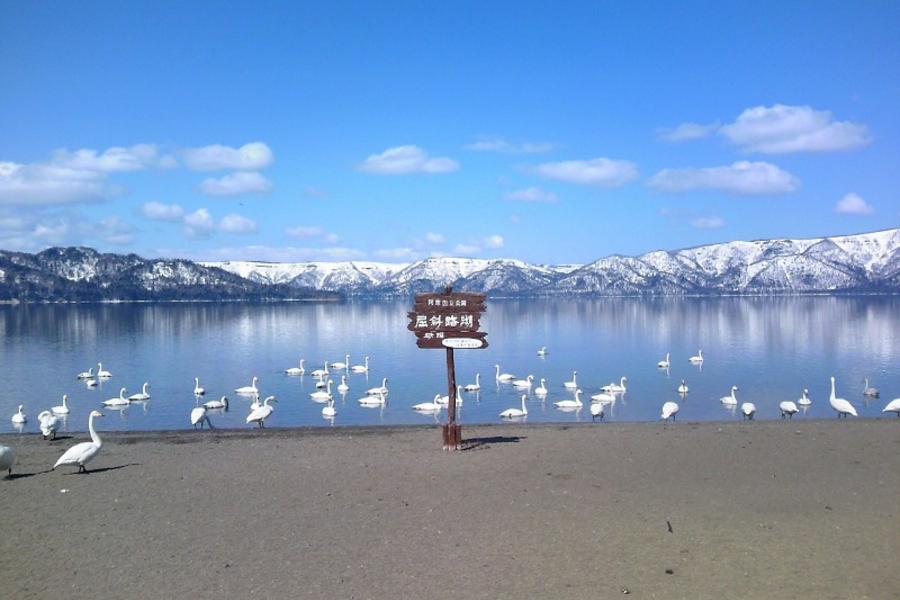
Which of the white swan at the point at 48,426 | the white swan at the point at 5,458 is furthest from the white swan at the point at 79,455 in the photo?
the white swan at the point at 48,426

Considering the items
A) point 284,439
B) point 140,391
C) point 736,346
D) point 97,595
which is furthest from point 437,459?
point 736,346

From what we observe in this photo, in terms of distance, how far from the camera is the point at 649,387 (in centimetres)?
3953

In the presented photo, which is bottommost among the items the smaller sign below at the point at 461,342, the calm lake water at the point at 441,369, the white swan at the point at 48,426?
the calm lake water at the point at 441,369

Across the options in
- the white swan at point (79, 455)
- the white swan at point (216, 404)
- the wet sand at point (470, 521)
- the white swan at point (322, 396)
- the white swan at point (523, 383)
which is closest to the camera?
the wet sand at point (470, 521)

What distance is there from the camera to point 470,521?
33.8 feet

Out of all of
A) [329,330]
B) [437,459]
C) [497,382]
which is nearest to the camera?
[437,459]

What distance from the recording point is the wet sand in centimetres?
805

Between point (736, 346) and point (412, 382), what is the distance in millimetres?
34623

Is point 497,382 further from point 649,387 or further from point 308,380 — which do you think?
point 308,380

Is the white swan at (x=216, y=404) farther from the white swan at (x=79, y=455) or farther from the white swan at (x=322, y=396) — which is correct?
the white swan at (x=79, y=455)

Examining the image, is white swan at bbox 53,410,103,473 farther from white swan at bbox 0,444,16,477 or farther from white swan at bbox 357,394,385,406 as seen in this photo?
white swan at bbox 357,394,385,406

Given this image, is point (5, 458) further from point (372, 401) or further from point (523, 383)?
point (523, 383)

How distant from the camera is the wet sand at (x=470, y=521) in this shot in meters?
8.05

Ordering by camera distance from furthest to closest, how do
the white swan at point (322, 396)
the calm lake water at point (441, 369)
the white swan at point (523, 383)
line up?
the white swan at point (523, 383) → the white swan at point (322, 396) → the calm lake water at point (441, 369)
